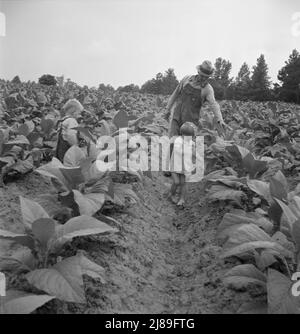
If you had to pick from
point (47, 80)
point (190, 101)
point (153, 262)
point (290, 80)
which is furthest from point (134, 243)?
point (290, 80)

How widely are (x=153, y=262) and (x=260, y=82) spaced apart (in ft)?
151

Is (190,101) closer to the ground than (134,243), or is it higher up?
higher up

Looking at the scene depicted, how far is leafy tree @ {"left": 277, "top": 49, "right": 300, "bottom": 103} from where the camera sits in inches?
1394

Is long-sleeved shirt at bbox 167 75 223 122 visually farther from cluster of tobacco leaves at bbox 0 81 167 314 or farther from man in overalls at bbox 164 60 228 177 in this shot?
cluster of tobacco leaves at bbox 0 81 167 314

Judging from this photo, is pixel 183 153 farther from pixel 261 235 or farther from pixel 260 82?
pixel 260 82

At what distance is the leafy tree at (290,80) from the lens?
35.4 metres

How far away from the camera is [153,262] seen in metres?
3.31

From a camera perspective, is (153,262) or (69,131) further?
(69,131)

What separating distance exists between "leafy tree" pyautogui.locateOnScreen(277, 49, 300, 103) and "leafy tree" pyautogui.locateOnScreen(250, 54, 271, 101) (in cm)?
158

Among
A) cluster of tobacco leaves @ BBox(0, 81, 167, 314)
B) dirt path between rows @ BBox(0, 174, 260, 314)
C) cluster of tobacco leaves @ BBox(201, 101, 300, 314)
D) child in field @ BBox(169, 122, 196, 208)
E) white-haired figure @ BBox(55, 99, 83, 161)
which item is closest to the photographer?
cluster of tobacco leaves @ BBox(0, 81, 167, 314)

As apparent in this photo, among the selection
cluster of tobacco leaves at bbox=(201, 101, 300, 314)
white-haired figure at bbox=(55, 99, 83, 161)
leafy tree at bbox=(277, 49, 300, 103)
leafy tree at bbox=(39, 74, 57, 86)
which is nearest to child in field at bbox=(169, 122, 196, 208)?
cluster of tobacco leaves at bbox=(201, 101, 300, 314)

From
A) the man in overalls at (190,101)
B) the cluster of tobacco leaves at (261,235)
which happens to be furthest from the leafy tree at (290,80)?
the cluster of tobacco leaves at (261,235)

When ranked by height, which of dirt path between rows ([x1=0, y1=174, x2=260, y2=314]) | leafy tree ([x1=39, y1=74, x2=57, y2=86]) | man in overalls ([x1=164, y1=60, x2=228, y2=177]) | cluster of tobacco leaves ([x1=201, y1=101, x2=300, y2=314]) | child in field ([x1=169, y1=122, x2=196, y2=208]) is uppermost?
leafy tree ([x1=39, y1=74, x2=57, y2=86])

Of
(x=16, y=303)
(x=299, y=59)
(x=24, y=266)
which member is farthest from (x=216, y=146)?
(x=299, y=59)
